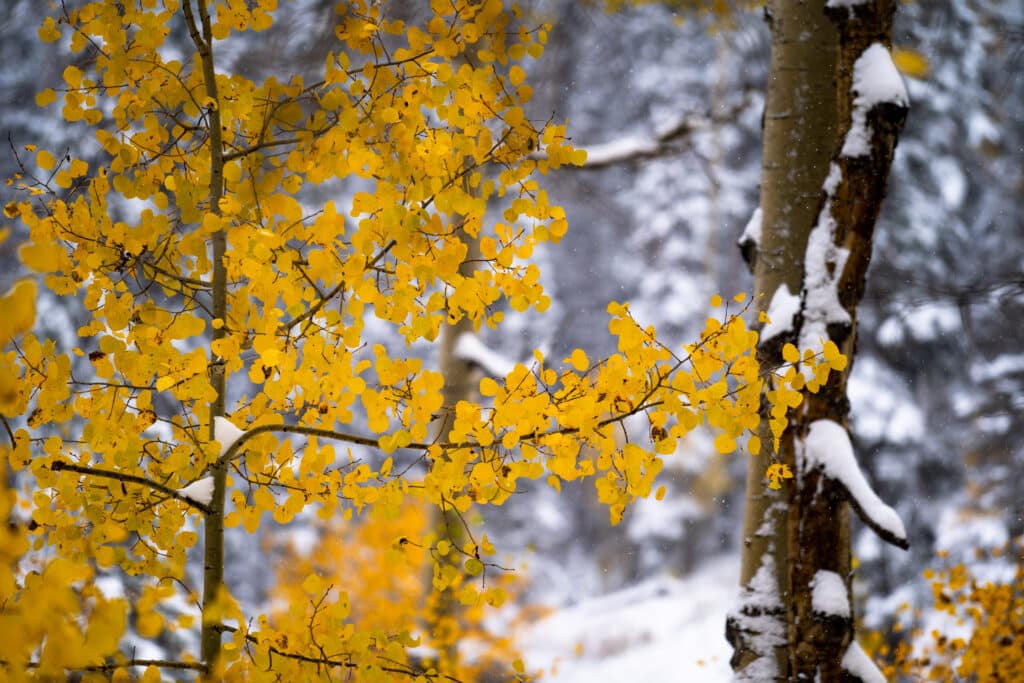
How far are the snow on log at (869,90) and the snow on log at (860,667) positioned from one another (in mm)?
1153

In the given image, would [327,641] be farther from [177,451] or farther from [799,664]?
[799,664]

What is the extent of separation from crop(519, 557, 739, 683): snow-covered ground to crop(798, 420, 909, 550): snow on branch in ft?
16.6

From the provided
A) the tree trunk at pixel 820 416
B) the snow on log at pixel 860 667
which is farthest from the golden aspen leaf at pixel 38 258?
the snow on log at pixel 860 667

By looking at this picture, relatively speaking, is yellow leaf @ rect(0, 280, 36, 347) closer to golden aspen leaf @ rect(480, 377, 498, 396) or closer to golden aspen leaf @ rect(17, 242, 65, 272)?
golden aspen leaf @ rect(17, 242, 65, 272)

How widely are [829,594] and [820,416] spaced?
1.31 ft

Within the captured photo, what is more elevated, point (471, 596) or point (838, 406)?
point (838, 406)

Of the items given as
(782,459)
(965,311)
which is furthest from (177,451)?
(965,311)

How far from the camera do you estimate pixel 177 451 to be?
116cm

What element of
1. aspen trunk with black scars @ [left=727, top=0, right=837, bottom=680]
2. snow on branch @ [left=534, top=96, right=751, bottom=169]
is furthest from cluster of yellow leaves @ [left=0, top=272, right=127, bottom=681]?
snow on branch @ [left=534, top=96, right=751, bottom=169]

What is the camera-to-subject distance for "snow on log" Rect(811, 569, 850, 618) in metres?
1.69

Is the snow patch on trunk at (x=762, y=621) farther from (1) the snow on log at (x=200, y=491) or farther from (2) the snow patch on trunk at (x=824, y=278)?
(1) the snow on log at (x=200, y=491)

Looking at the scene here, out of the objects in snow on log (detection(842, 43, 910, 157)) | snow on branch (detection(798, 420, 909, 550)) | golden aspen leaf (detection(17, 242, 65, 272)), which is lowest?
golden aspen leaf (detection(17, 242, 65, 272))

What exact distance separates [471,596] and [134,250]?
27.3 inches

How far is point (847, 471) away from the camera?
5.43 ft
